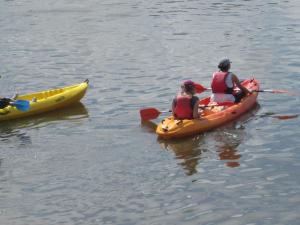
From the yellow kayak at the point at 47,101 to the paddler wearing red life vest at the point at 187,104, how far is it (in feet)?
12.4

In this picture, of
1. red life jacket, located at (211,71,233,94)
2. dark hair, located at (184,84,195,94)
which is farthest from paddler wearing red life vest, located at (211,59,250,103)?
dark hair, located at (184,84,195,94)

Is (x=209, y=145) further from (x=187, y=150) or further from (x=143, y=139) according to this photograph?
(x=143, y=139)

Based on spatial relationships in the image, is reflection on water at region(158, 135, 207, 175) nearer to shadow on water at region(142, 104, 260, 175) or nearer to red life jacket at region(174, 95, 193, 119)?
shadow on water at region(142, 104, 260, 175)

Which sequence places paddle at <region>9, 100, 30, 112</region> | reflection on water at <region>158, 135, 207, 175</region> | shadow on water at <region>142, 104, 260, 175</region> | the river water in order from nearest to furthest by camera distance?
the river water < reflection on water at <region>158, 135, 207, 175</region> < shadow on water at <region>142, 104, 260, 175</region> < paddle at <region>9, 100, 30, 112</region>

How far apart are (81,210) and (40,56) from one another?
1471 cm

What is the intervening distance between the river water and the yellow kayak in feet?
0.77

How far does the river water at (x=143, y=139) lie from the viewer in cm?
1042

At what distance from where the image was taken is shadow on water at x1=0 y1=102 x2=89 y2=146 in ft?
47.9

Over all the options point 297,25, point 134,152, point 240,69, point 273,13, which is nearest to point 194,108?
point 134,152

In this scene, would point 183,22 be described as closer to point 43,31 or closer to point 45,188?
point 43,31

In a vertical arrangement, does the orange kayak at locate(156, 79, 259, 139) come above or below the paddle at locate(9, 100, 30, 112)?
below

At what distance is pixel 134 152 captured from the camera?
13.0 m

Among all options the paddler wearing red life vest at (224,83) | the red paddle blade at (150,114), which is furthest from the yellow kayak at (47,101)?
the paddler wearing red life vest at (224,83)

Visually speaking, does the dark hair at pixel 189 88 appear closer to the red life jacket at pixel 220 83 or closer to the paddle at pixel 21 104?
the red life jacket at pixel 220 83
